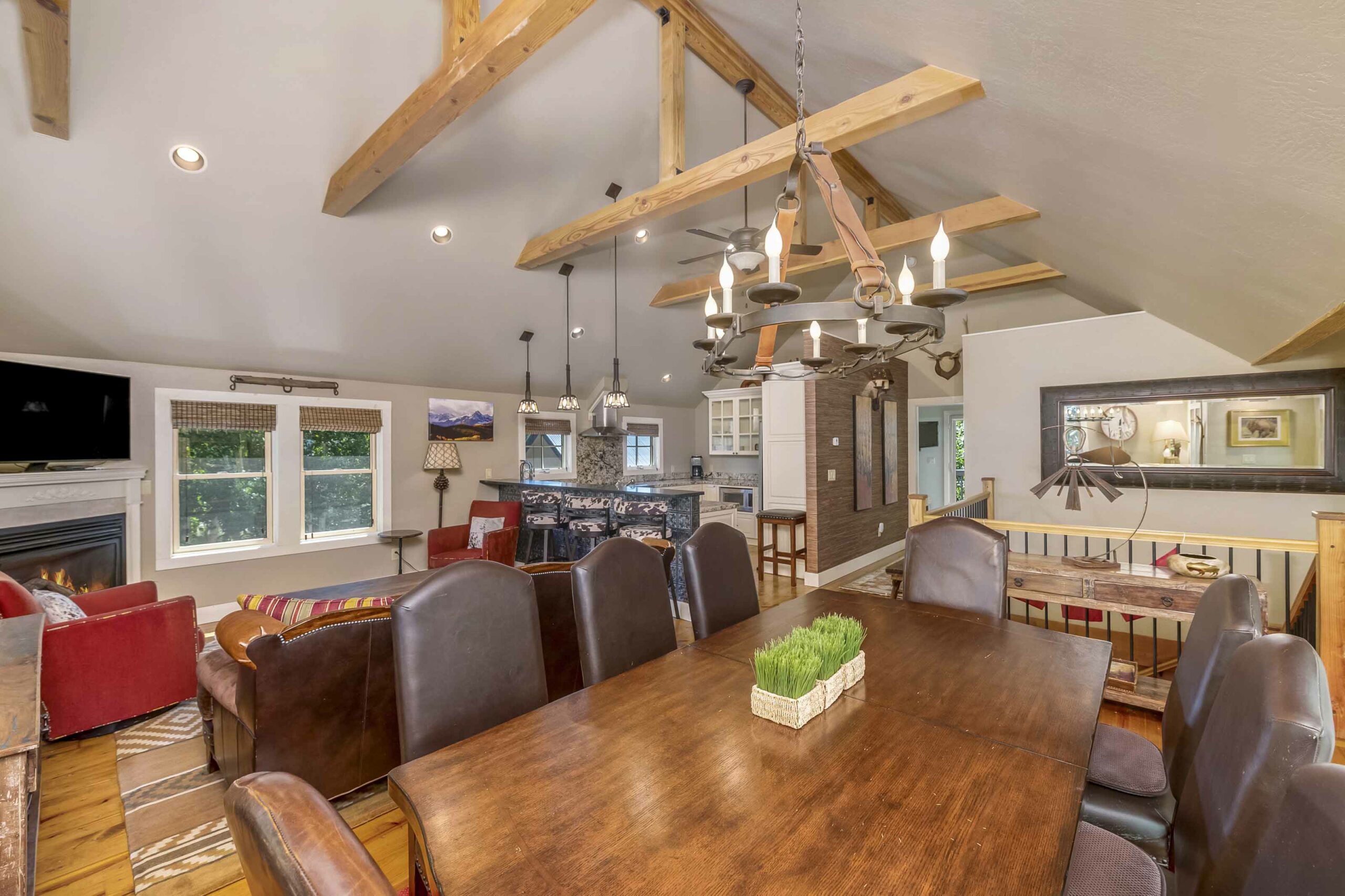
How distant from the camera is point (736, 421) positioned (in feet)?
26.3

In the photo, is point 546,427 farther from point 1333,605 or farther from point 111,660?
point 1333,605

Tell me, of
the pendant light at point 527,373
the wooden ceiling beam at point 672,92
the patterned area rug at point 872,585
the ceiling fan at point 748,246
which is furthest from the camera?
the pendant light at point 527,373

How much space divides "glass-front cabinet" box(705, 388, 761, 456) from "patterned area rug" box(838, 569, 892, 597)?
244cm

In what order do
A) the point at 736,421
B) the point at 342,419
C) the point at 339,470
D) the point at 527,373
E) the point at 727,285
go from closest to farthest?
the point at 727,285
the point at 342,419
the point at 339,470
the point at 527,373
the point at 736,421

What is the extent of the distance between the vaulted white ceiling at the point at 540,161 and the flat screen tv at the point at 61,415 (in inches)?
16.0

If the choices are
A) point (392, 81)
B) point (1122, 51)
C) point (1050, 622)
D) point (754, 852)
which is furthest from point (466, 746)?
point (1050, 622)

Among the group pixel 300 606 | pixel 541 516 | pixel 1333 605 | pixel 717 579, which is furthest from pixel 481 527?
pixel 1333 605

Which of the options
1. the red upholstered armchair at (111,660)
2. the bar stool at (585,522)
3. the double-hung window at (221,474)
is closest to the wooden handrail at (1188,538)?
the bar stool at (585,522)

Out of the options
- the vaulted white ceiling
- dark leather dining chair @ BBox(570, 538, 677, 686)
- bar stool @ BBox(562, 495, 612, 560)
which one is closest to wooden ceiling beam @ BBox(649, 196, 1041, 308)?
the vaulted white ceiling

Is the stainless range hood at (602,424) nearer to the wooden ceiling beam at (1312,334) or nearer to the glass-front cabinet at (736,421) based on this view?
the glass-front cabinet at (736,421)

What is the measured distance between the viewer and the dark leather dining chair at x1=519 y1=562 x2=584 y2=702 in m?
2.56

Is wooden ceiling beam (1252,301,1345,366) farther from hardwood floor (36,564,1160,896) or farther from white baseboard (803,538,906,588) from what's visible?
white baseboard (803,538,906,588)

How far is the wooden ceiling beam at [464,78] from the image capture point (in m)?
2.22

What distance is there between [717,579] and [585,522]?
3.37 metres
